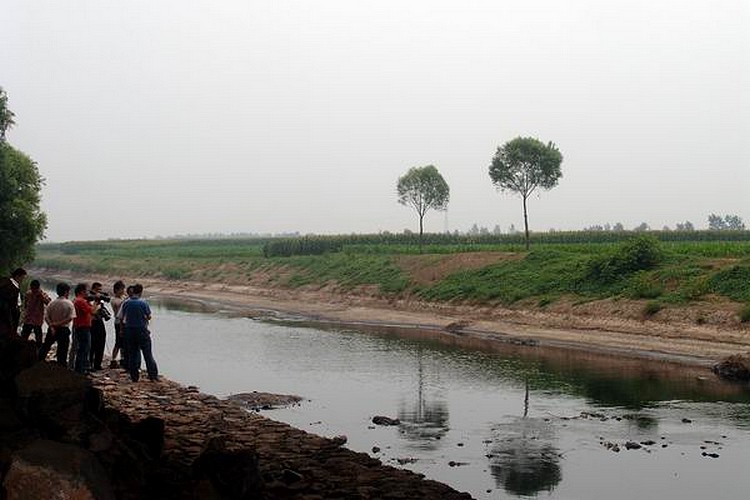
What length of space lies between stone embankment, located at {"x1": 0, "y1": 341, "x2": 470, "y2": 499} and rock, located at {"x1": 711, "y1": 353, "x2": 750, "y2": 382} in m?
15.9

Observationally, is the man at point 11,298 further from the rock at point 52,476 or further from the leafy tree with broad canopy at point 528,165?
the leafy tree with broad canopy at point 528,165

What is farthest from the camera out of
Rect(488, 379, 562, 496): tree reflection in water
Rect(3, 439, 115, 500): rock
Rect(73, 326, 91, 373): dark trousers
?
Rect(73, 326, 91, 373): dark trousers

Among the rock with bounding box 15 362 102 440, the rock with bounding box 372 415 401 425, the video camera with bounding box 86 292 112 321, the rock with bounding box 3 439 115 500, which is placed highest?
the video camera with bounding box 86 292 112 321

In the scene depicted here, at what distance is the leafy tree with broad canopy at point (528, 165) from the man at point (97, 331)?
42.2m

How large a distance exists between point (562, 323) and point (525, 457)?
76.1ft

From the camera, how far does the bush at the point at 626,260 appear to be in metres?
42.3

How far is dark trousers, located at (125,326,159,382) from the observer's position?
20.1m

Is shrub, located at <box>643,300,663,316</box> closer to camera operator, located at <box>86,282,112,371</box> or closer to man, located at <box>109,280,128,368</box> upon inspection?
man, located at <box>109,280,128,368</box>

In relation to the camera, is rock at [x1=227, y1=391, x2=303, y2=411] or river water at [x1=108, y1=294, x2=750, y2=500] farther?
rock at [x1=227, y1=391, x2=303, y2=411]

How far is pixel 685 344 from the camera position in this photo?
31.3 meters

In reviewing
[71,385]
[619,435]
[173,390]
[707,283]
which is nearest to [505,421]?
[619,435]

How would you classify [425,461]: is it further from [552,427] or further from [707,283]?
[707,283]

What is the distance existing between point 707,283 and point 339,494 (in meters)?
29.1

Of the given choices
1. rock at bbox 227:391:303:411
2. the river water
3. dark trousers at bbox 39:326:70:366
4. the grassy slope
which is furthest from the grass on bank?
dark trousers at bbox 39:326:70:366
